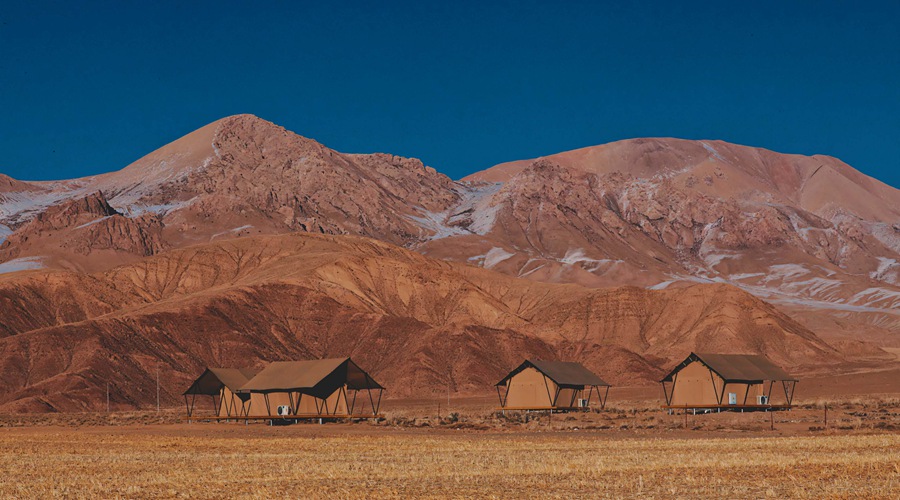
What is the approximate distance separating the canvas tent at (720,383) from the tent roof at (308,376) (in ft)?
74.9

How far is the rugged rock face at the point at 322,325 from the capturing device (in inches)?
4619

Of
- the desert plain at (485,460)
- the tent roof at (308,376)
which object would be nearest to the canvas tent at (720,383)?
the desert plain at (485,460)

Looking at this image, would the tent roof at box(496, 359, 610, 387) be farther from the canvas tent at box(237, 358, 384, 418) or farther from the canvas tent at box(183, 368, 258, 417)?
the canvas tent at box(183, 368, 258, 417)

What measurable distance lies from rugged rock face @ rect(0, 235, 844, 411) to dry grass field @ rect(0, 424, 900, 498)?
63436mm

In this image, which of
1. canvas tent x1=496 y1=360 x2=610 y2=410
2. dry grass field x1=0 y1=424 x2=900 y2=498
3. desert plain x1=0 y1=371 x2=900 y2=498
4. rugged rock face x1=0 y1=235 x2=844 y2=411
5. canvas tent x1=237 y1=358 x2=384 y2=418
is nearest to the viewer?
dry grass field x1=0 y1=424 x2=900 y2=498

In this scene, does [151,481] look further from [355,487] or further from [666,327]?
[666,327]

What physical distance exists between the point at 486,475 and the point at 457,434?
85.4ft

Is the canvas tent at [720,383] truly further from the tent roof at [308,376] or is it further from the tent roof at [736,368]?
the tent roof at [308,376]

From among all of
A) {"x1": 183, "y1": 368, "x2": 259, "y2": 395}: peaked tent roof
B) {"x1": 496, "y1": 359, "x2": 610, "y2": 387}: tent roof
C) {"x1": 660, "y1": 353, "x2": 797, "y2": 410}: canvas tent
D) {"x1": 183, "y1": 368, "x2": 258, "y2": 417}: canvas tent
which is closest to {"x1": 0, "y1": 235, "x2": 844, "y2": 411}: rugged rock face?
{"x1": 183, "y1": 368, "x2": 259, "y2": 395}: peaked tent roof

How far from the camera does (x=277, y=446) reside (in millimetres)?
47312

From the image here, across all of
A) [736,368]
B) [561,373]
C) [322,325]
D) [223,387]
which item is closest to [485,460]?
[736,368]

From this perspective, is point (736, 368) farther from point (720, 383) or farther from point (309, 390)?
point (309, 390)

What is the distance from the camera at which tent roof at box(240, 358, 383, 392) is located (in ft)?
262

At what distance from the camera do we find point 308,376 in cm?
8088
